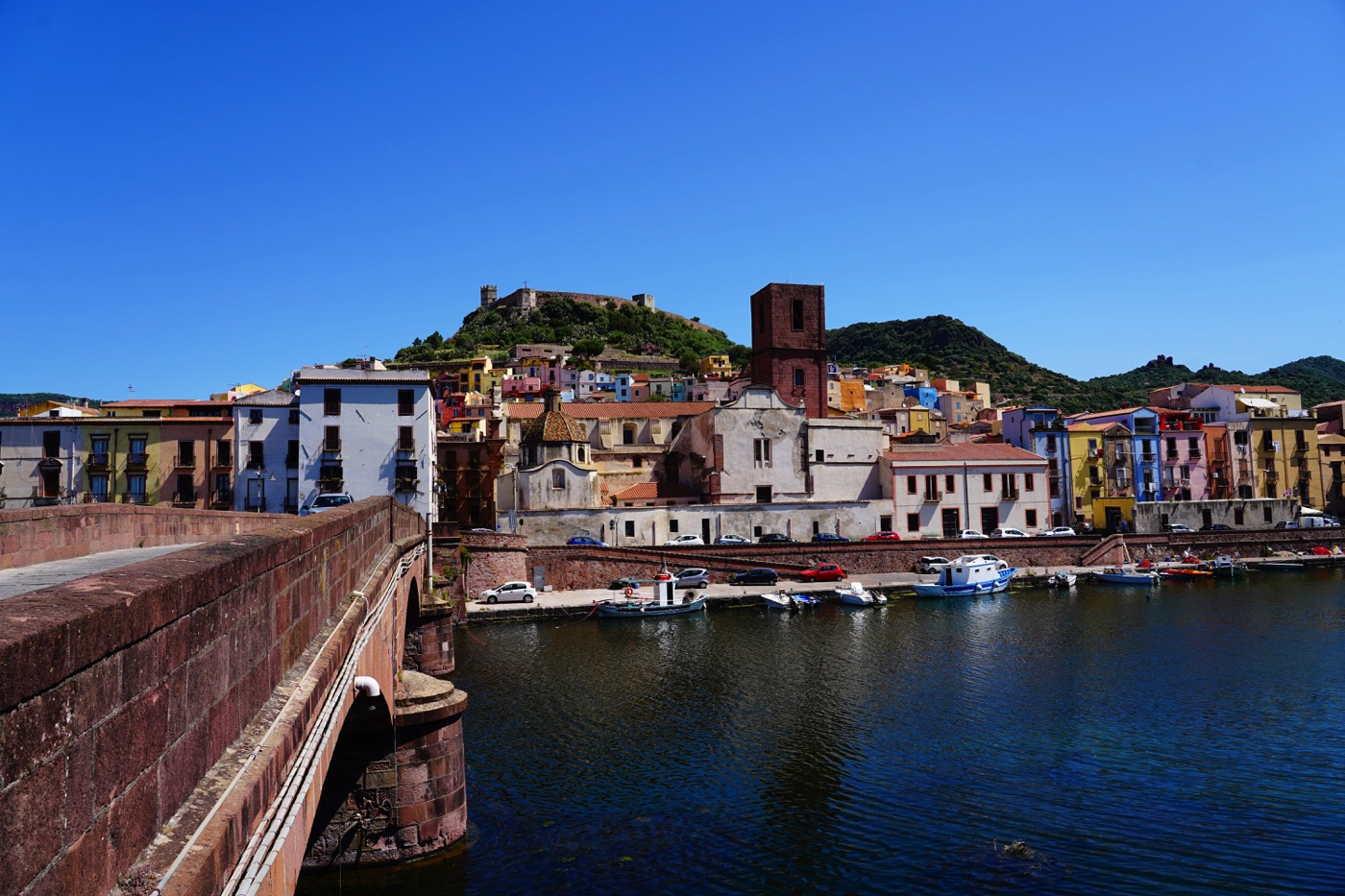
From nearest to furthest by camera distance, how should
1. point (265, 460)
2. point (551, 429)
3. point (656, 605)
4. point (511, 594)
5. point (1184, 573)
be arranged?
point (656, 605) < point (511, 594) < point (265, 460) < point (551, 429) < point (1184, 573)

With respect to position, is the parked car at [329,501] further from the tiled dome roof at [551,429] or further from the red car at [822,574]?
the red car at [822,574]

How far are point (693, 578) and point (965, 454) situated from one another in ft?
89.7

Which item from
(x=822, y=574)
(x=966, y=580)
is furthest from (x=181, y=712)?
(x=822, y=574)

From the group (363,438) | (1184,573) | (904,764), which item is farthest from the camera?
(1184,573)

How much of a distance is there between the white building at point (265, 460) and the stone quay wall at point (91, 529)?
1310 inches

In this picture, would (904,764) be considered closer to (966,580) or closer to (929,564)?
(966,580)

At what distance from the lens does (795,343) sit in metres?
77.2

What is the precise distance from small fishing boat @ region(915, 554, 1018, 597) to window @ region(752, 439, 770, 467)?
51.2ft

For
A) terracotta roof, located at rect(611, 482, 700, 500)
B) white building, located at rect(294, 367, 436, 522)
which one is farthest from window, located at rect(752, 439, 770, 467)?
white building, located at rect(294, 367, 436, 522)

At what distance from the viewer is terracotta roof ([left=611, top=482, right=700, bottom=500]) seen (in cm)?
6875

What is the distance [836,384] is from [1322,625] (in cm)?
8357

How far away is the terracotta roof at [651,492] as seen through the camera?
6875cm

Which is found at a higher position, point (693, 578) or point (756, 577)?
point (693, 578)

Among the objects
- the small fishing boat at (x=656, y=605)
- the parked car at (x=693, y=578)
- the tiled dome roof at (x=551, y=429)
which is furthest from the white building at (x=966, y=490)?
the tiled dome roof at (x=551, y=429)
